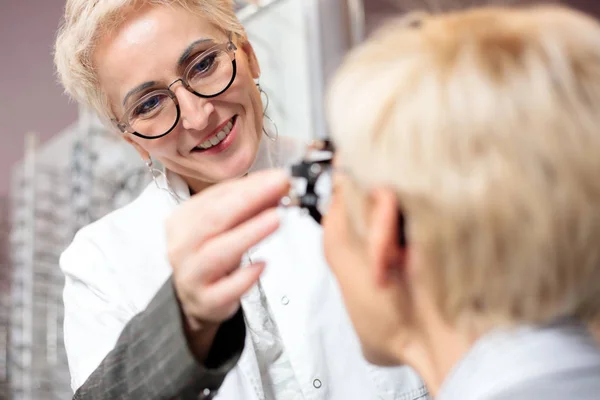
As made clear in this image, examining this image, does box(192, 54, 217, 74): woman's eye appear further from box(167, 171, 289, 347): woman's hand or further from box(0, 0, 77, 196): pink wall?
box(0, 0, 77, 196): pink wall

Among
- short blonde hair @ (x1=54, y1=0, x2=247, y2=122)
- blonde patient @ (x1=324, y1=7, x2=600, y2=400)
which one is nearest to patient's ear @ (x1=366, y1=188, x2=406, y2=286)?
blonde patient @ (x1=324, y1=7, x2=600, y2=400)

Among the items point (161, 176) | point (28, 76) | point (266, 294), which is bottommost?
point (28, 76)

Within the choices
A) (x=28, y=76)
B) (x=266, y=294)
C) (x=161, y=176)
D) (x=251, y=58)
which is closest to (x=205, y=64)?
(x=251, y=58)

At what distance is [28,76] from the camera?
2209 mm

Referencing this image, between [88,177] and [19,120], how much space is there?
0.37 metres

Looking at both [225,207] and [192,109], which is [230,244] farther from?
[192,109]

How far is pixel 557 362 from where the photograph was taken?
0.56 m

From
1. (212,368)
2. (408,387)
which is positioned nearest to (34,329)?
(408,387)

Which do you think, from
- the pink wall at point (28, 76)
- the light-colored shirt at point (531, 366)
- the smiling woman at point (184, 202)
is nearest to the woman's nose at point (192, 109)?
the smiling woman at point (184, 202)

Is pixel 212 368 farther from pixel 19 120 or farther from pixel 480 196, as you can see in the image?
pixel 19 120

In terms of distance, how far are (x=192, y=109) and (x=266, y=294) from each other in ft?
1.13

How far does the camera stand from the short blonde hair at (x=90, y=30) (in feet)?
3.31

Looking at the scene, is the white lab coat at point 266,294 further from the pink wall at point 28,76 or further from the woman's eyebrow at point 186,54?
the pink wall at point 28,76

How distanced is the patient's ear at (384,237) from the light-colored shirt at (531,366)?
4.3 inches
